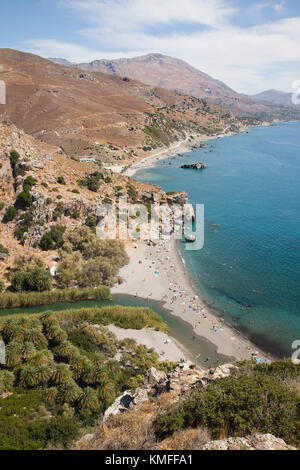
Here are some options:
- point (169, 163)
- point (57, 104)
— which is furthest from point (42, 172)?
point (57, 104)

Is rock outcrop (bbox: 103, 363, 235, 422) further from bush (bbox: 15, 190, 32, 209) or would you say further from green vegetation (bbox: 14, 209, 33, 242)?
bush (bbox: 15, 190, 32, 209)

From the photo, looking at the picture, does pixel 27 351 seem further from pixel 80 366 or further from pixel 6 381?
pixel 80 366

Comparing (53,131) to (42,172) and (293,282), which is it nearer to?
(42,172)

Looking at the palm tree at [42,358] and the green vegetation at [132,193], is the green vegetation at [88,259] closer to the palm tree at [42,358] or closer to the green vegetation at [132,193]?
the palm tree at [42,358]

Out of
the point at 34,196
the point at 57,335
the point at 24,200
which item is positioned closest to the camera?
the point at 57,335

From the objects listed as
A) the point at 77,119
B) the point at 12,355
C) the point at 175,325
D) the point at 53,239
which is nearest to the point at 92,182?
the point at 53,239
